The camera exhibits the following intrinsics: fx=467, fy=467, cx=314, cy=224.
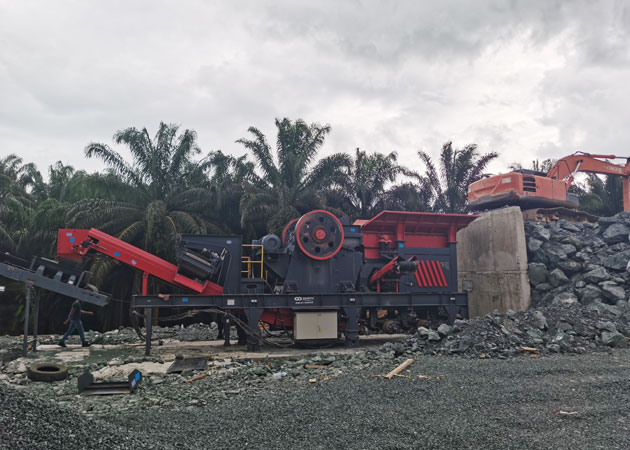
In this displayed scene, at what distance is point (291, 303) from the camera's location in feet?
38.1

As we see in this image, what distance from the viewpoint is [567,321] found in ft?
36.8

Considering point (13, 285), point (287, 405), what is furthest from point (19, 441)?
point (13, 285)

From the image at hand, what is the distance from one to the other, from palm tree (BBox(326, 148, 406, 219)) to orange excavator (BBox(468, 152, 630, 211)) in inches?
200

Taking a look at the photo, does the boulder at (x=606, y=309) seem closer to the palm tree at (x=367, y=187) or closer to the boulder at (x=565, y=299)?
the boulder at (x=565, y=299)

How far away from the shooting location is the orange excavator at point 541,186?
16797 mm

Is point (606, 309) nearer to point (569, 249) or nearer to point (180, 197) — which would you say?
point (569, 249)

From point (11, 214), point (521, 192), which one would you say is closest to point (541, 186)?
point (521, 192)

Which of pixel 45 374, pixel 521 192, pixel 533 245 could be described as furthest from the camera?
pixel 521 192

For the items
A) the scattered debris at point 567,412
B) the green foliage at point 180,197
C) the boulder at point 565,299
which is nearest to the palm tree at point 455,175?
the green foliage at point 180,197

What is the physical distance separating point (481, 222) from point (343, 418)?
44.3ft

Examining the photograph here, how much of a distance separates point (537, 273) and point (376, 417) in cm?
1205

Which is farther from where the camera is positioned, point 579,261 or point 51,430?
point 579,261

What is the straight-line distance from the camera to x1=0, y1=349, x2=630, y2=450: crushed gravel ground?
4.42 meters

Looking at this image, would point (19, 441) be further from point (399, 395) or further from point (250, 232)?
point (250, 232)
